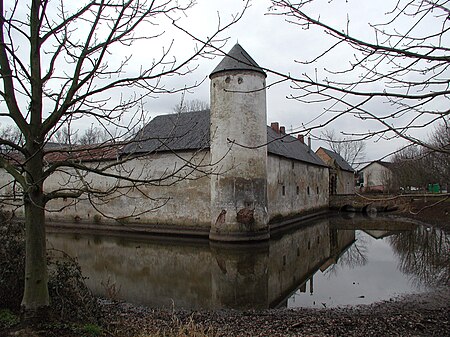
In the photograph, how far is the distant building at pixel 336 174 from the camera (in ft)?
129

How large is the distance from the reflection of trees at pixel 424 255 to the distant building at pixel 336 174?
2066cm

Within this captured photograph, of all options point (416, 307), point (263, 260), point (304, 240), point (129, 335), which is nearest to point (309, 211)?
point (304, 240)

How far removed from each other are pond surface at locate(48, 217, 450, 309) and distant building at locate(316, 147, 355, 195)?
21.8 meters

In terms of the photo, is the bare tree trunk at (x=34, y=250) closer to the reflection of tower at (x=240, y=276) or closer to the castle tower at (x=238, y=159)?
the reflection of tower at (x=240, y=276)

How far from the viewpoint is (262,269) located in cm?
1117

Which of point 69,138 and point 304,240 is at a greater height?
point 69,138

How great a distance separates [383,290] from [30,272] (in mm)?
8301

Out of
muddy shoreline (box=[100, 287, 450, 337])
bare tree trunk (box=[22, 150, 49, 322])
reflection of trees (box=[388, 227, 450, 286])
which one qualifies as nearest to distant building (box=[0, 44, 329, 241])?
reflection of trees (box=[388, 227, 450, 286])

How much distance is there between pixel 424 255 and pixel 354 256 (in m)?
2.38

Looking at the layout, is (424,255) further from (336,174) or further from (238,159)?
(336,174)

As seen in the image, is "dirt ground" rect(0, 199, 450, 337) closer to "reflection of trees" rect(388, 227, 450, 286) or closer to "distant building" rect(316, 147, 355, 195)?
"reflection of trees" rect(388, 227, 450, 286)

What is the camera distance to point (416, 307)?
751cm

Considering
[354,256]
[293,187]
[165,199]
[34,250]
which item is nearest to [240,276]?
[354,256]

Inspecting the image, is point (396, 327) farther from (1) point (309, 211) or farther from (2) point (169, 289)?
(1) point (309, 211)
